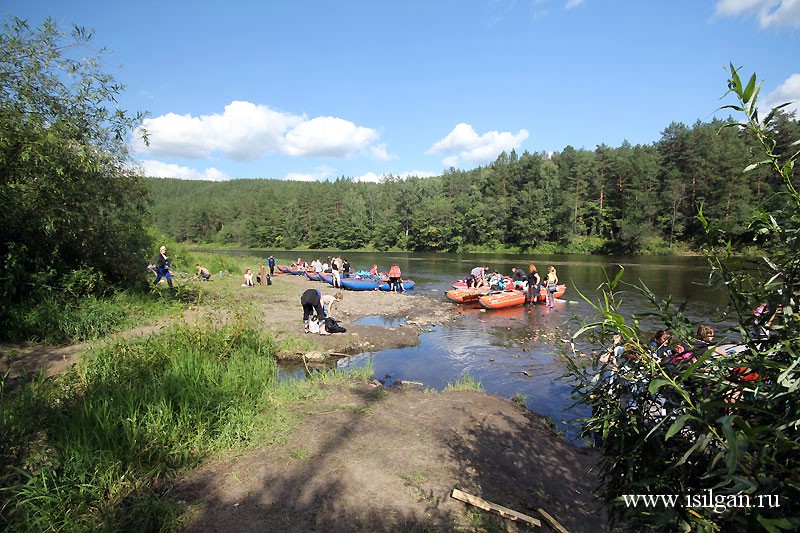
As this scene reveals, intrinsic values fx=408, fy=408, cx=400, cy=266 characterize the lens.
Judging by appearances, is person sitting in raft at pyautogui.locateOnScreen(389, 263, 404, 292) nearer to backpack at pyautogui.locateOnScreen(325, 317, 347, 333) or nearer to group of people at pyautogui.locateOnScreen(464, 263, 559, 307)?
group of people at pyautogui.locateOnScreen(464, 263, 559, 307)

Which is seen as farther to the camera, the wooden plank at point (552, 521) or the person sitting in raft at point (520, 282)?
the person sitting in raft at point (520, 282)

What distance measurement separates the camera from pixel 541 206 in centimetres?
5850

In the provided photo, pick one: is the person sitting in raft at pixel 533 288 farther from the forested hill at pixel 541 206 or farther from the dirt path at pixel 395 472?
the forested hill at pixel 541 206

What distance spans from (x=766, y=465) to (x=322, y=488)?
12.4ft

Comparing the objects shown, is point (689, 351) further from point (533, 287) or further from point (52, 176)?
point (533, 287)

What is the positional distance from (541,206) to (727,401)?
60.5 meters

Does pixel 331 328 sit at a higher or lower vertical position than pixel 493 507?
higher

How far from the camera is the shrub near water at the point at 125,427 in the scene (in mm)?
3566

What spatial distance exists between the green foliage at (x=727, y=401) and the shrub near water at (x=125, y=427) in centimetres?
378

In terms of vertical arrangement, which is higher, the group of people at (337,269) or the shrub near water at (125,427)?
the group of people at (337,269)

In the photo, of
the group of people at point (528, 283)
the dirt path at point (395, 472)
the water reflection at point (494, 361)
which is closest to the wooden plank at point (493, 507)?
the dirt path at point (395, 472)

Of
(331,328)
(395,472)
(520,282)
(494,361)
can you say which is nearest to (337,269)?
(520,282)

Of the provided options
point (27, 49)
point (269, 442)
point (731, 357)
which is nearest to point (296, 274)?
point (27, 49)

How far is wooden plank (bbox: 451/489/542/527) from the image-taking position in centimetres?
388
